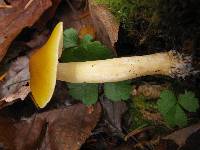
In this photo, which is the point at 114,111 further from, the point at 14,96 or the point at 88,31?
the point at 14,96

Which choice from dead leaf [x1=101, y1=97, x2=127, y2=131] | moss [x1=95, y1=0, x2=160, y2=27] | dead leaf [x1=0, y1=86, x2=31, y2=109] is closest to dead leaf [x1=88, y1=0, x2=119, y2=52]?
moss [x1=95, y1=0, x2=160, y2=27]

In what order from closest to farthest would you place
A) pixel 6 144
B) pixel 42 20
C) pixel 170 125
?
pixel 170 125
pixel 6 144
pixel 42 20

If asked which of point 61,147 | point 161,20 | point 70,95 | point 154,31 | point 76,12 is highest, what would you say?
point 161,20

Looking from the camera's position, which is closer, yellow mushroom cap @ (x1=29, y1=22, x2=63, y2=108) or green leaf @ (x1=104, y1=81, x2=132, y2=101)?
yellow mushroom cap @ (x1=29, y1=22, x2=63, y2=108)

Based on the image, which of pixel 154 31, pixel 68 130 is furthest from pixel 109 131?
pixel 154 31

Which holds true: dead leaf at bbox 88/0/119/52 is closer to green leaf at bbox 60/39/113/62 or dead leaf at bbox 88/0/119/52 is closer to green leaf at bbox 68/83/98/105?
green leaf at bbox 60/39/113/62

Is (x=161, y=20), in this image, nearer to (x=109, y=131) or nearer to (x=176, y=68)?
(x=176, y=68)
